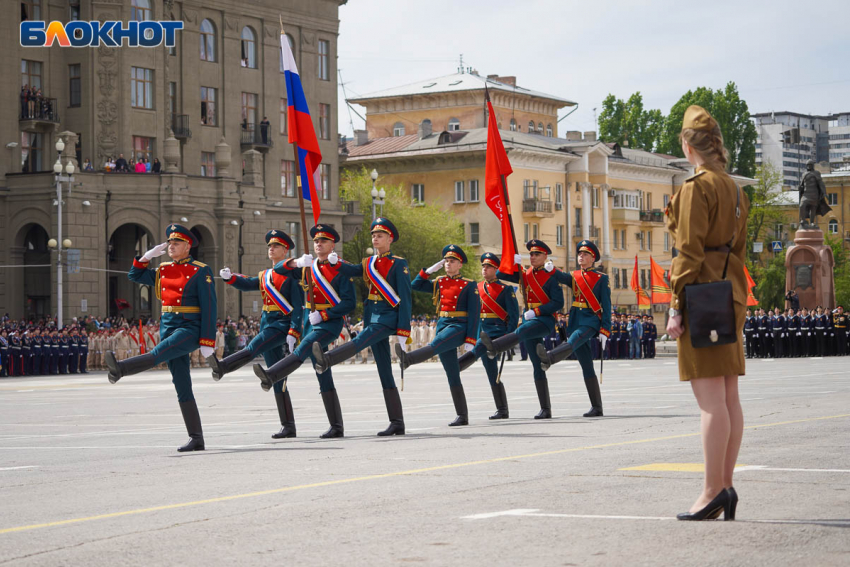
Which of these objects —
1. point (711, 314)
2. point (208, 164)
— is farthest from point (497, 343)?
point (208, 164)

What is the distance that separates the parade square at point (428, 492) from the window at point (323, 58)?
51.2m

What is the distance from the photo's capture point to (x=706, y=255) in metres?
7.51

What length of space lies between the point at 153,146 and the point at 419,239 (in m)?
17.0

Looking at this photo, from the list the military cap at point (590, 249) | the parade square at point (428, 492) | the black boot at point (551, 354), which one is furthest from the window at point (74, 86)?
the black boot at point (551, 354)

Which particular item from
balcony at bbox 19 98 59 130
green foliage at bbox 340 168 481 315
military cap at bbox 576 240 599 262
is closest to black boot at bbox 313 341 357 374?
military cap at bbox 576 240 599 262

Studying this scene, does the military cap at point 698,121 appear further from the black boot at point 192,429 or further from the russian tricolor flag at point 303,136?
the russian tricolor flag at point 303,136

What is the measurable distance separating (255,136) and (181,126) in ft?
15.4

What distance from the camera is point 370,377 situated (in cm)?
3328

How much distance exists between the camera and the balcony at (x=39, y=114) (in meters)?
53.8

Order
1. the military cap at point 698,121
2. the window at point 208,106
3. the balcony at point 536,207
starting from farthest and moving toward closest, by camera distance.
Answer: the balcony at point 536,207 → the window at point 208,106 → the military cap at point 698,121

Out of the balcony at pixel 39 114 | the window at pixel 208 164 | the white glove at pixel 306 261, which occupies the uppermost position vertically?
the balcony at pixel 39 114

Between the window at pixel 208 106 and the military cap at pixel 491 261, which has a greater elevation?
the window at pixel 208 106

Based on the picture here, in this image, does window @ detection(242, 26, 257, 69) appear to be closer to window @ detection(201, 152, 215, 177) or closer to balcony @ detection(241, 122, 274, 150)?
balcony @ detection(241, 122, 274, 150)

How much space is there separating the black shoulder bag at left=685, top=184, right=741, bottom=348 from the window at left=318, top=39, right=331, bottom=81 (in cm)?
6058
